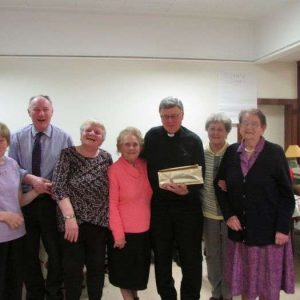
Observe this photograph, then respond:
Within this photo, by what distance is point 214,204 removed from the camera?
2.16 metres

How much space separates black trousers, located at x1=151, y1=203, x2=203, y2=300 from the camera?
2006mm

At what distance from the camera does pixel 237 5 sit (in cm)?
367

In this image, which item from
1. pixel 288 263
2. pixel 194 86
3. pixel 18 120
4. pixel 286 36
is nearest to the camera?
pixel 288 263

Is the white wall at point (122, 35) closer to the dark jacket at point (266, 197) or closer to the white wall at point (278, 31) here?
the white wall at point (278, 31)

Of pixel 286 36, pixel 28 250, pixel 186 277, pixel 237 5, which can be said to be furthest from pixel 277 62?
pixel 28 250

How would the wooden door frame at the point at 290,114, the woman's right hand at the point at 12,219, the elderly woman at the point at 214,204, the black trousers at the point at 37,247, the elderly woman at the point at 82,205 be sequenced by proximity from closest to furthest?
the woman's right hand at the point at 12,219 → the elderly woman at the point at 82,205 → the black trousers at the point at 37,247 → the elderly woman at the point at 214,204 → the wooden door frame at the point at 290,114

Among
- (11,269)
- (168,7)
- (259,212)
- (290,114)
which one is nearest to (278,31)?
(290,114)

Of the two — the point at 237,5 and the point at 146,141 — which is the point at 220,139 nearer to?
the point at 146,141

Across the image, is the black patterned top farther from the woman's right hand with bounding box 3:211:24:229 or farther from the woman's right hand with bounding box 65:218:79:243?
the woman's right hand with bounding box 3:211:24:229

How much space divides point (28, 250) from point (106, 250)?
49 centimetres

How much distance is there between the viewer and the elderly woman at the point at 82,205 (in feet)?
6.28

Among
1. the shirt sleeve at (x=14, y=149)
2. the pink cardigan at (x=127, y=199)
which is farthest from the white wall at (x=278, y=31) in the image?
the shirt sleeve at (x=14, y=149)

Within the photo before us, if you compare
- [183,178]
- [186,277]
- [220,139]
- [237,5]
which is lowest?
[186,277]

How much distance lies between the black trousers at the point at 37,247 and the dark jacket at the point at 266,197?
1.14m
